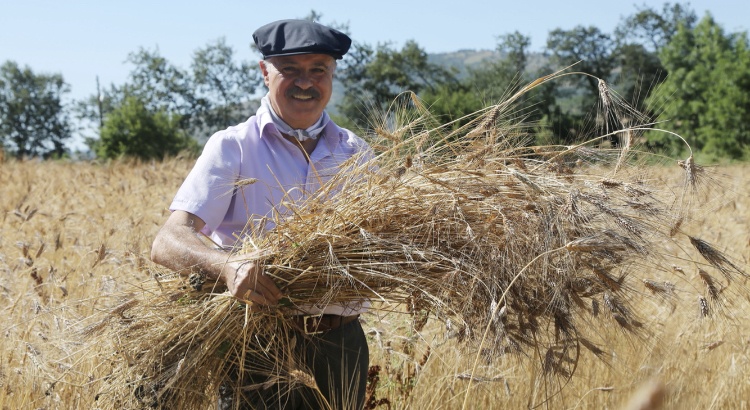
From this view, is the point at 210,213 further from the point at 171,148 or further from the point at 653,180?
the point at 171,148

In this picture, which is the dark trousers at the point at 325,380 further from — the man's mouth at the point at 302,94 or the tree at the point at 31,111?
the tree at the point at 31,111

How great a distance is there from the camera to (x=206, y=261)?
2.03m

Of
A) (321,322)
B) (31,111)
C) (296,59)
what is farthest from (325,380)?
(31,111)

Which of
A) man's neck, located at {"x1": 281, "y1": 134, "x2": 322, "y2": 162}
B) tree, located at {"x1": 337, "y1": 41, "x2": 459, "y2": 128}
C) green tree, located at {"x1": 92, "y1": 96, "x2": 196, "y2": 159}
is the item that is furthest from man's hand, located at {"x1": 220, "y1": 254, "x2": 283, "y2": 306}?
tree, located at {"x1": 337, "y1": 41, "x2": 459, "y2": 128}

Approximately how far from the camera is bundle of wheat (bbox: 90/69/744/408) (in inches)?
75.6

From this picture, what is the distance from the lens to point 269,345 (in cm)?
209

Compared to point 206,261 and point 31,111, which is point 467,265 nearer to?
point 206,261

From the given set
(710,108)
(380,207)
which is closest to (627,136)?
(380,207)

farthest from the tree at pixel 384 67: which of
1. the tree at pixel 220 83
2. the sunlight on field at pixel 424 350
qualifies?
the sunlight on field at pixel 424 350

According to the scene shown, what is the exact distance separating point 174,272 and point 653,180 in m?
1.33

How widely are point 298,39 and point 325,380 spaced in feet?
3.41

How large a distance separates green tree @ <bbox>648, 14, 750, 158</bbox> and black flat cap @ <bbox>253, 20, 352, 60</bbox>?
2960cm

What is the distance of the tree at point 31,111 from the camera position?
249ft

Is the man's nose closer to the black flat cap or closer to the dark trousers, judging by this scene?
the black flat cap
